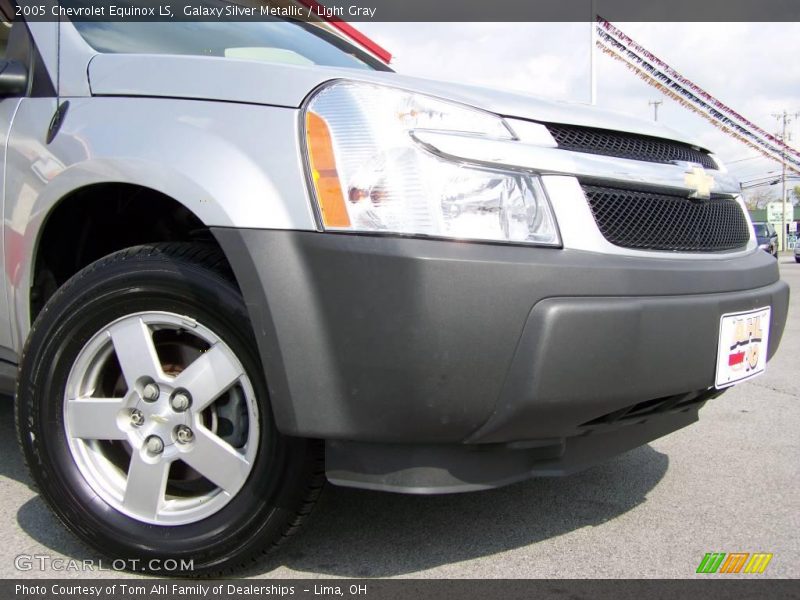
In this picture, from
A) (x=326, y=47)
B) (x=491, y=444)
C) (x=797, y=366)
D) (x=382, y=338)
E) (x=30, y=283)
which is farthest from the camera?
(x=797, y=366)

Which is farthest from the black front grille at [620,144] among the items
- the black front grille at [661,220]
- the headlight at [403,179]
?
the headlight at [403,179]

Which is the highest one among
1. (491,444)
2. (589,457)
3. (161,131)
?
(161,131)

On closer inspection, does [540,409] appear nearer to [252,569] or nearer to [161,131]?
[252,569]

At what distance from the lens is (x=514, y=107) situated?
73.3 inches

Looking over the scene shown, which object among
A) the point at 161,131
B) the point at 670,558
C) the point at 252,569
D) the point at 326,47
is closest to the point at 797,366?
the point at 670,558

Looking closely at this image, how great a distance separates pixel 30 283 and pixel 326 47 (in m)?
1.54

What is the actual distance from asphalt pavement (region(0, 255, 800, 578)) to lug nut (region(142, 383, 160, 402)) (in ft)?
1.64

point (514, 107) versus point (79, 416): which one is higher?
point (514, 107)

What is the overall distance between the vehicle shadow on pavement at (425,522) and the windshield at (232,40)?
1488 mm

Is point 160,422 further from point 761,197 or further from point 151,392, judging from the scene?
point 761,197

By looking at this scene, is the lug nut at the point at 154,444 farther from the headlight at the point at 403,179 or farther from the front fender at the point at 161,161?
the headlight at the point at 403,179

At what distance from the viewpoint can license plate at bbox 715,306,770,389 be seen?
1.98 meters

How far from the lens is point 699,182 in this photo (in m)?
2.16

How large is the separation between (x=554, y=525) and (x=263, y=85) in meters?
1.57
